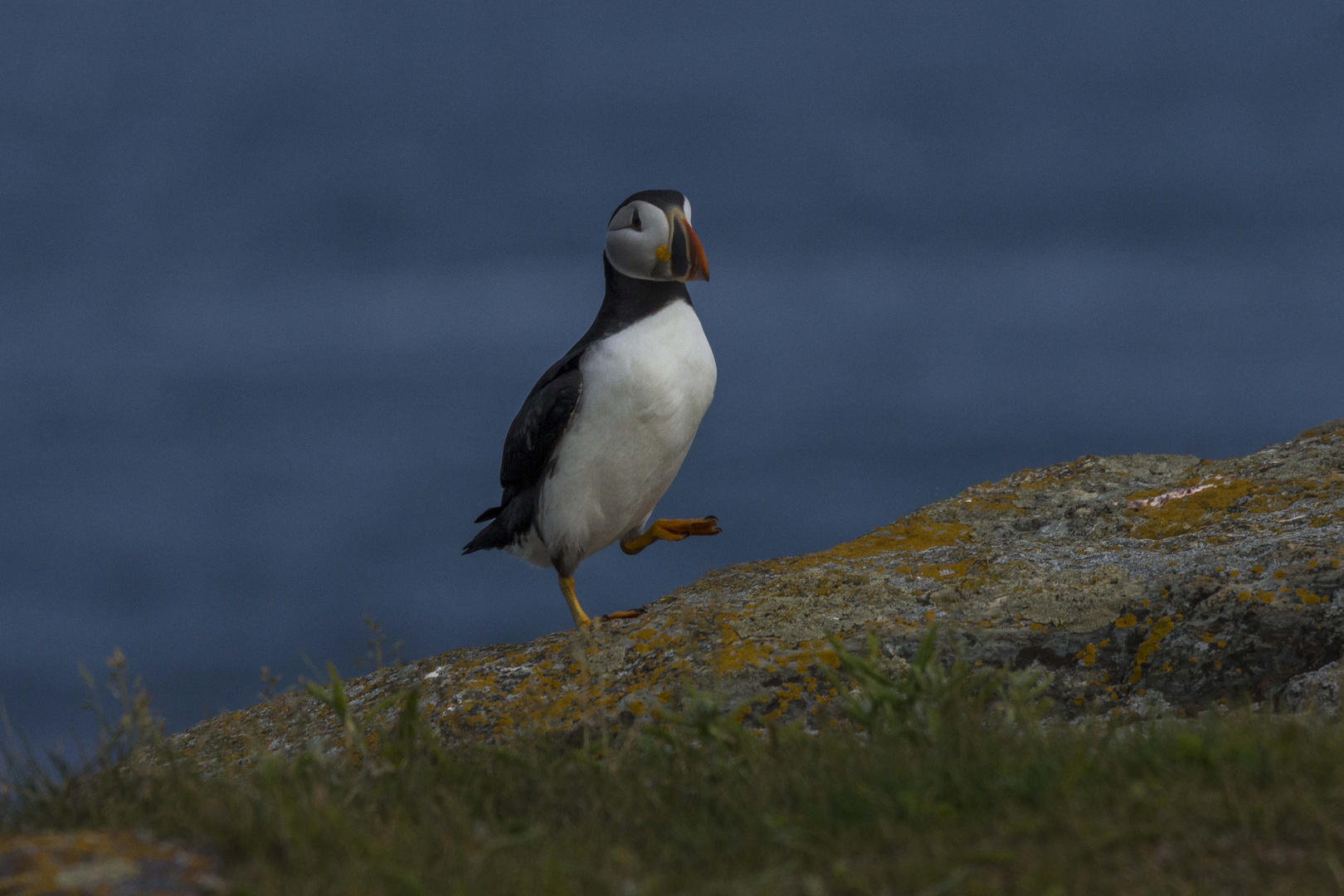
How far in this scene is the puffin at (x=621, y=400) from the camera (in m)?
6.20

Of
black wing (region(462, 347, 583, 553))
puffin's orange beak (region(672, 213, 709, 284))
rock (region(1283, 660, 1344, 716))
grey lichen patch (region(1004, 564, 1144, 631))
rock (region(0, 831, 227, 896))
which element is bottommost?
rock (region(1283, 660, 1344, 716))

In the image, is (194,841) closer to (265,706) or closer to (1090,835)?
(1090,835)

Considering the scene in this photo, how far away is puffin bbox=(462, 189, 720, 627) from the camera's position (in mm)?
6199

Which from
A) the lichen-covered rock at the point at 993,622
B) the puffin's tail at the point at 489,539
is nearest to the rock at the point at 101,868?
the lichen-covered rock at the point at 993,622

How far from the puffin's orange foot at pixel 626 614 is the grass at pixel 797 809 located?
2030 mm

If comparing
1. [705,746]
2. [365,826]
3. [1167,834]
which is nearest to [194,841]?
[365,826]

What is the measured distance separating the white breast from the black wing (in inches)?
2.7

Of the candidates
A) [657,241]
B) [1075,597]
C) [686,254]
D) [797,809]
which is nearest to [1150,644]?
[1075,597]

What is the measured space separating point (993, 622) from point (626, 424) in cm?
227

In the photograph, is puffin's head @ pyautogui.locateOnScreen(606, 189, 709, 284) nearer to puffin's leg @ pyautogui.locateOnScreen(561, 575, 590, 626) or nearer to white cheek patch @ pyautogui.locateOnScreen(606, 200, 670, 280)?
white cheek patch @ pyautogui.locateOnScreen(606, 200, 670, 280)

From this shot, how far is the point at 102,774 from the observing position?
137 inches

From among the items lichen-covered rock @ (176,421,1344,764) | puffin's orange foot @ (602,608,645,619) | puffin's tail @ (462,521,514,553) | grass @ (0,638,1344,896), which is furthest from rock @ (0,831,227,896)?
puffin's tail @ (462,521,514,553)

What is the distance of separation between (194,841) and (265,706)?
11.0 feet

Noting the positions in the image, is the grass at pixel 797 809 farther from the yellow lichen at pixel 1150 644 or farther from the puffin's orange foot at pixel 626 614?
the puffin's orange foot at pixel 626 614
